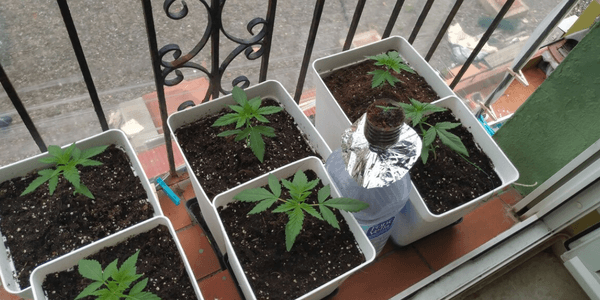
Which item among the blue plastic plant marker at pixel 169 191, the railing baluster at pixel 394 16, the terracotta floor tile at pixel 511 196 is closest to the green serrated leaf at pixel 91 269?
the blue plastic plant marker at pixel 169 191

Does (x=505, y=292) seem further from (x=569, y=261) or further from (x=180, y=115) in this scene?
(x=180, y=115)

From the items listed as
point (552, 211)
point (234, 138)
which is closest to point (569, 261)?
point (552, 211)

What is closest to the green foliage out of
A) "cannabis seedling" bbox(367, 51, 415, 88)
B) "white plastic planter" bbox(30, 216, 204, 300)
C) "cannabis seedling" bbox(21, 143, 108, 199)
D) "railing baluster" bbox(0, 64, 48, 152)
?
"cannabis seedling" bbox(367, 51, 415, 88)

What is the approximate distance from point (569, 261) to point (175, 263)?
3.62ft

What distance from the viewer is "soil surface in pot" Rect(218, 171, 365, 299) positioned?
934mm

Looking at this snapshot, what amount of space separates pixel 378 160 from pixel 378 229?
268mm

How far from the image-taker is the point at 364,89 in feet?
4.05

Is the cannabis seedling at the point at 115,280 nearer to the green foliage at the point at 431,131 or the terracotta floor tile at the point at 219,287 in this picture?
the terracotta floor tile at the point at 219,287

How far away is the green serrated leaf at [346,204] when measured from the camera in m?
0.90

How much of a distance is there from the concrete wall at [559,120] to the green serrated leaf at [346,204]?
27.8 inches

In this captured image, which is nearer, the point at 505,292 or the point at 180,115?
the point at 180,115

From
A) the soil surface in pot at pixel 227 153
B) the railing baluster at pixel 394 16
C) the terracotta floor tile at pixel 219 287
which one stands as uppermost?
the railing baluster at pixel 394 16

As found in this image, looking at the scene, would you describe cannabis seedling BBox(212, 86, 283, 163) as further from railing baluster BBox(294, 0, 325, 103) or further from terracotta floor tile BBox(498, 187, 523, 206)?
terracotta floor tile BBox(498, 187, 523, 206)

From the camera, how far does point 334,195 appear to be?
0.99 metres
